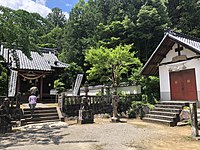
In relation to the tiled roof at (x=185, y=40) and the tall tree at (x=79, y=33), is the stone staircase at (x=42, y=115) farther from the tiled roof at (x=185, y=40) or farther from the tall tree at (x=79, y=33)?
the tall tree at (x=79, y=33)

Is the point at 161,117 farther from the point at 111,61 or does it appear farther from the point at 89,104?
the point at 111,61

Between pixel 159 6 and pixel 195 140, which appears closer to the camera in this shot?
pixel 195 140

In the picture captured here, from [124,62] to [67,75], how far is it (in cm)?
869

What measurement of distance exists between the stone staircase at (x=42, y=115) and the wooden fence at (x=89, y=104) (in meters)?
0.68

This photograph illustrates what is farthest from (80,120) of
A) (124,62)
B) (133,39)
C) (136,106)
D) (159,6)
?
(159,6)

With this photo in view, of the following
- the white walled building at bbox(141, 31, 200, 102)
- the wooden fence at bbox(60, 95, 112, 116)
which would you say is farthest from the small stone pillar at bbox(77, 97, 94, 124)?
the white walled building at bbox(141, 31, 200, 102)

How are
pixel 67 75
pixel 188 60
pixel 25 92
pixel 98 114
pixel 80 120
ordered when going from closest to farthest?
1. pixel 80 120
2. pixel 188 60
3. pixel 98 114
4. pixel 25 92
5. pixel 67 75

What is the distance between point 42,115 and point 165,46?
9905 mm

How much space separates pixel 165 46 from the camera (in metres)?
14.3

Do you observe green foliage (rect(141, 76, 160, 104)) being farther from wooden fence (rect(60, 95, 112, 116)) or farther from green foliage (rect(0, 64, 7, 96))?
green foliage (rect(0, 64, 7, 96))

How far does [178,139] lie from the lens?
7227 mm

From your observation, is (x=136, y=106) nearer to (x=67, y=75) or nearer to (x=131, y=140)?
(x=131, y=140)

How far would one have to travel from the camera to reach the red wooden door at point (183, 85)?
12711 mm

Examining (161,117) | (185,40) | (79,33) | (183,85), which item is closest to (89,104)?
(161,117)
